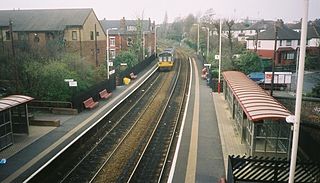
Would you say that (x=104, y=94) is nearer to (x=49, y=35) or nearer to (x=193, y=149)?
(x=193, y=149)

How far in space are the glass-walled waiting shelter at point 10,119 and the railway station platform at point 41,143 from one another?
44cm

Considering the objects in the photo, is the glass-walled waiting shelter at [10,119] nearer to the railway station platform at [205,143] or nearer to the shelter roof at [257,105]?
the railway station platform at [205,143]

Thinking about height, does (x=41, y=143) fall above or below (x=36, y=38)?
below

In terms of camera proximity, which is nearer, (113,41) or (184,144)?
(184,144)

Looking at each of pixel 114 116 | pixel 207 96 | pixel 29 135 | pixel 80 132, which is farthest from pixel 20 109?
pixel 207 96

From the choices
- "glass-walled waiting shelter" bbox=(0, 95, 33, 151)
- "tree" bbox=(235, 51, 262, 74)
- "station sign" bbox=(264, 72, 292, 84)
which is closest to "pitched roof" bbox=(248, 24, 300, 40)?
"tree" bbox=(235, 51, 262, 74)

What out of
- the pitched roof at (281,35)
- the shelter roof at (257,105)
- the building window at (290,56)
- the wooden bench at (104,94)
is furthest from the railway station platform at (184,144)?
the pitched roof at (281,35)

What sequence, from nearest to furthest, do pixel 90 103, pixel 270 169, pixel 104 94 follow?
pixel 270 169, pixel 90 103, pixel 104 94

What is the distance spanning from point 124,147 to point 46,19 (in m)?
41.6

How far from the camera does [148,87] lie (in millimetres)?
37500

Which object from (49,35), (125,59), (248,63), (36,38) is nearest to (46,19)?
(36,38)

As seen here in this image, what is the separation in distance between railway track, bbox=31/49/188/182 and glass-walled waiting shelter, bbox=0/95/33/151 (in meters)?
3.66

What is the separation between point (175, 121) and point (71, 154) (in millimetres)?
8875

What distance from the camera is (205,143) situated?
733 inches
